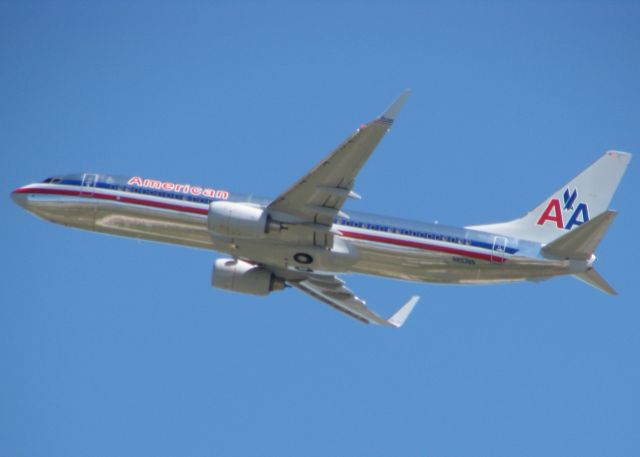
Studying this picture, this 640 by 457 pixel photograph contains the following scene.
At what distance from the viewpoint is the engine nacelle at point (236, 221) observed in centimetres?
5041

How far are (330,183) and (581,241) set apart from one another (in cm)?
1208

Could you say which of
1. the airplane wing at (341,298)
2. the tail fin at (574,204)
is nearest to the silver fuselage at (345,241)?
the tail fin at (574,204)

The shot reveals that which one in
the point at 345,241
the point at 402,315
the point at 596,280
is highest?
the point at 345,241

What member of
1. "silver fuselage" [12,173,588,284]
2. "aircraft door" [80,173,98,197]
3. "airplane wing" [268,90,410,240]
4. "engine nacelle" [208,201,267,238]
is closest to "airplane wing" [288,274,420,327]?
"silver fuselage" [12,173,588,284]

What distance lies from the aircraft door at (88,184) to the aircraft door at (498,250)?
68.0 ft

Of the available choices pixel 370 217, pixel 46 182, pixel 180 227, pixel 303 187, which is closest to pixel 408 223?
pixel 370 217

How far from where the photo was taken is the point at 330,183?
48812mm

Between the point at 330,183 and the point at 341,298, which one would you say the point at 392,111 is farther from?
the point at 341,298

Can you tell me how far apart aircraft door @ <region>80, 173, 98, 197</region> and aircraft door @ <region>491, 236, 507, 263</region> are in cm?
2072

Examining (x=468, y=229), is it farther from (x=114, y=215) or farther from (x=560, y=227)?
(x=114, y=215)

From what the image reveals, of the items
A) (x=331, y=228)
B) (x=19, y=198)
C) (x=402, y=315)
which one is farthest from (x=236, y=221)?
(x=402, y=315)

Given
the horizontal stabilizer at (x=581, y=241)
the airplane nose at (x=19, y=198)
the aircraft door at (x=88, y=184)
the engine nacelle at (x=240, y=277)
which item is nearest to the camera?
the horizontal stabilizer at (x=581, y=241)

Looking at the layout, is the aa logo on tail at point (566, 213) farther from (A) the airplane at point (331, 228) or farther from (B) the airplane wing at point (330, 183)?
(B) the airplane wing at point (330, 183)

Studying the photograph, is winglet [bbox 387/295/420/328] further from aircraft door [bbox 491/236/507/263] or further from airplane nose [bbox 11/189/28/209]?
airplane nose [bbox 11/189/28/209]
